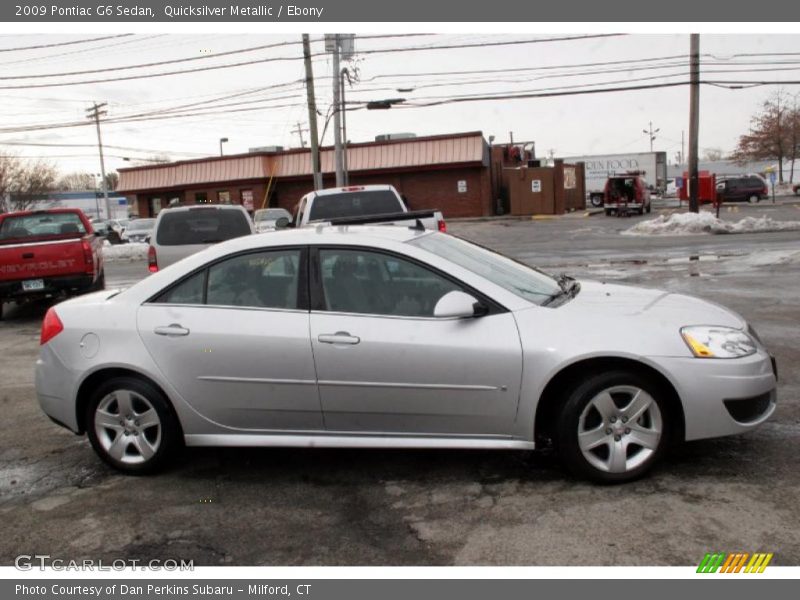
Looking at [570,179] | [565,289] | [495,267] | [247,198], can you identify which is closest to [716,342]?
[565,289]

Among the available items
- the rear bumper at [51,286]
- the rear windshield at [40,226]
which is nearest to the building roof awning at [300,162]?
the rear windshield at [40,226]

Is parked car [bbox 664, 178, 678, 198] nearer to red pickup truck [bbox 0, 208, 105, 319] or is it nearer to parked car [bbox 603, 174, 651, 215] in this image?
parked car [bbox 603, 174, 651, 215]

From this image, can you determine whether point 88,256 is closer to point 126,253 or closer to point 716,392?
point 716,392

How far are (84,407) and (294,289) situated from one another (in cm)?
160

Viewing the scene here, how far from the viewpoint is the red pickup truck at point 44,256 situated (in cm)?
1165

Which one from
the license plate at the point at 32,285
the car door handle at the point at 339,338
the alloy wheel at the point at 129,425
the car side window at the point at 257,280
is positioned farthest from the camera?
the license plate at the point at 32,285

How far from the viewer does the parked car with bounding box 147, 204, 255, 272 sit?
35.7 feet

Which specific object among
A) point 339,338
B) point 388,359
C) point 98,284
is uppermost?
point 339,338

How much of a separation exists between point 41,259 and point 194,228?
2.69 meters

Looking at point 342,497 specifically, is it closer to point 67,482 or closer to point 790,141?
point 67,482

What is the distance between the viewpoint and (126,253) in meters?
27.0

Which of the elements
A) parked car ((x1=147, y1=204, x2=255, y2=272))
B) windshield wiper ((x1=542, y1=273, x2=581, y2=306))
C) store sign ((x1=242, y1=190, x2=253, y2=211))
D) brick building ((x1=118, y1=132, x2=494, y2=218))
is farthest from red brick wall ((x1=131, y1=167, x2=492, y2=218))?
windshield wiper ((x1=542, y1=273, x2=581, y2=306))

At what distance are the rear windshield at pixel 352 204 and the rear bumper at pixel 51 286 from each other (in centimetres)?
376

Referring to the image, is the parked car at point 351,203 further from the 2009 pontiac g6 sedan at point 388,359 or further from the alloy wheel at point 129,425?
the alloy wheel at point 129,425
